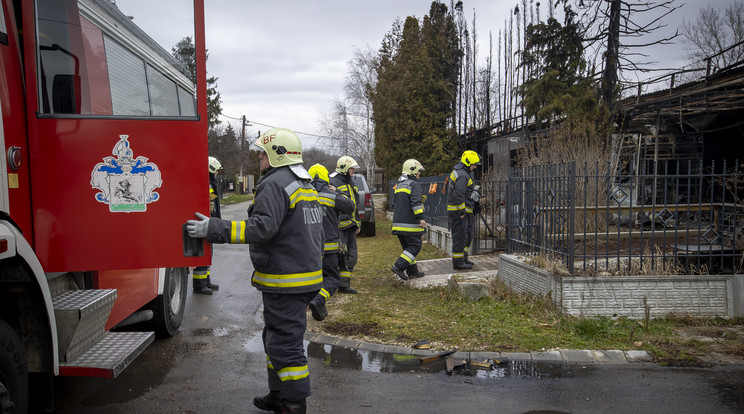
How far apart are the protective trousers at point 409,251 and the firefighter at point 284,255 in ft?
14.3

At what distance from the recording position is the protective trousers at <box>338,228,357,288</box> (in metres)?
7.87

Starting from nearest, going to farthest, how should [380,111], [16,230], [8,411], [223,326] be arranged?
[8,411], [16,230], [223,326], [380,111]

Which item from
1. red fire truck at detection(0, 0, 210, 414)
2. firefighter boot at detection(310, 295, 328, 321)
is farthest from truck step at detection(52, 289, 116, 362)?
firefighter boot at detection(310, 295, 328, 321)

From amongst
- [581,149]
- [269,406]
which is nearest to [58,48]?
[269,406]

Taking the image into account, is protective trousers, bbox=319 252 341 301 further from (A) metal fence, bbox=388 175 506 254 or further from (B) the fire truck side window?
(B) the fire truck side window

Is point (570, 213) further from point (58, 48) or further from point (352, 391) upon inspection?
point (58, 48)

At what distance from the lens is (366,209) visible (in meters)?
15.6

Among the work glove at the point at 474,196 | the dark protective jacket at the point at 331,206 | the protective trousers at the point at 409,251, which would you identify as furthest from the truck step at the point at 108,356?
the work glove at the point at 474,196

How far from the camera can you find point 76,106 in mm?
3330

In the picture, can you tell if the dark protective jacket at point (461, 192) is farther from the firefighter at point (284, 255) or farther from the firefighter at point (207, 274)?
the firefighter at point (284, 255)

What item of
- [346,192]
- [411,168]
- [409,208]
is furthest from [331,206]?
[411,168]

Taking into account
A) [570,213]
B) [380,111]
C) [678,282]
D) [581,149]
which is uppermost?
[380,111]

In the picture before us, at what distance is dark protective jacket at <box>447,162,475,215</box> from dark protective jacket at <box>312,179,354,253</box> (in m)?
2.16

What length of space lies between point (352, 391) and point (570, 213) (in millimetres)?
3221
